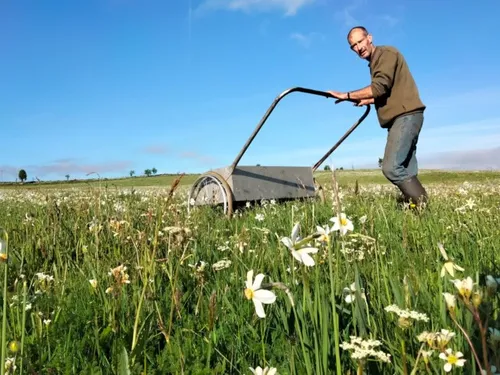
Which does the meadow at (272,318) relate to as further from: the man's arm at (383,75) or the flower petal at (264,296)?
the man's arm at (383,75)

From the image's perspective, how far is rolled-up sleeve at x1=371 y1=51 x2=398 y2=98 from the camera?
7473mm

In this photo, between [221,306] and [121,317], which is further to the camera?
[221,306]

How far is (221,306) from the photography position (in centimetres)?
275

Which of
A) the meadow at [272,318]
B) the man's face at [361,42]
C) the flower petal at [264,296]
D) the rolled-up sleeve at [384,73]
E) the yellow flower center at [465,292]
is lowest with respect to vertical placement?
the meadow at [272,318]

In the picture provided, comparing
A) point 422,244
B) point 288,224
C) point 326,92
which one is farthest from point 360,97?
point 422,244

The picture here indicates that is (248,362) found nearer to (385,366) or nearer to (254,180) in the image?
(385,366)

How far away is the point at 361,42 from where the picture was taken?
7.94 meters

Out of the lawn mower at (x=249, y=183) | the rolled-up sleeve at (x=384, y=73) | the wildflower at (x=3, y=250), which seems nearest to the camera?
the wildflower at (x=3, y=250)

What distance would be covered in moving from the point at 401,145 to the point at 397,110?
620 millimetres

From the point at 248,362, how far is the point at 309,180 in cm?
848

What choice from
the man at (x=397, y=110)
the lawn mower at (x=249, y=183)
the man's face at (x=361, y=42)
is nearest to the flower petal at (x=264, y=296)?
the lawn mower at (x=249, y=183)

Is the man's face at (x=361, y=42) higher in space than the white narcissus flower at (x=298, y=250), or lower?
higher

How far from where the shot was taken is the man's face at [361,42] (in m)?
7.94

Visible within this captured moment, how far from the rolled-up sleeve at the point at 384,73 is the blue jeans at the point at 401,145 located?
1.93 feet
